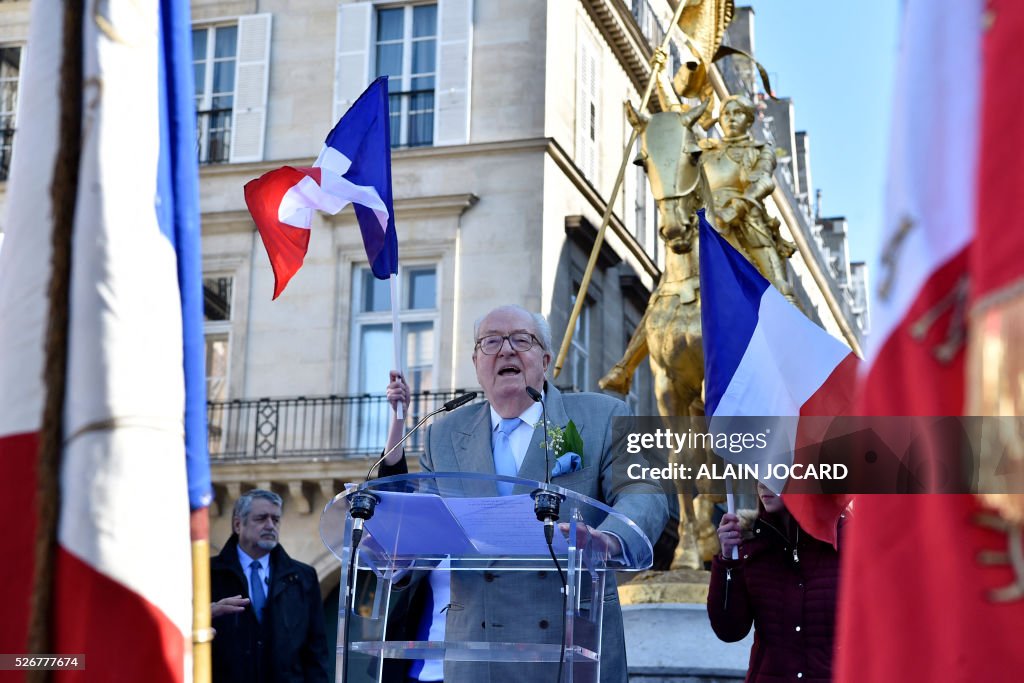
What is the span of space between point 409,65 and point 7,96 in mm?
6382

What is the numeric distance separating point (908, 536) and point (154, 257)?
1.58 metres

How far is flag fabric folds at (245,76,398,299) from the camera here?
5.76m

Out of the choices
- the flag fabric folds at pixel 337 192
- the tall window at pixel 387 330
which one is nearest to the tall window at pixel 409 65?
the tall window at pixel 387 330

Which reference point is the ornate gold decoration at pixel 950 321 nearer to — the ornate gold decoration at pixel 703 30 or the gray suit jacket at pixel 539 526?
the gray suit jacket at pixel 539 526

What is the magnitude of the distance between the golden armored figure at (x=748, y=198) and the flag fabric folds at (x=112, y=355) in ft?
24.4

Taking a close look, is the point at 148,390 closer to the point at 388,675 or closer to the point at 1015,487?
the point at 1015,487

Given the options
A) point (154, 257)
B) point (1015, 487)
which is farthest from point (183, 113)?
point (1015, 487)

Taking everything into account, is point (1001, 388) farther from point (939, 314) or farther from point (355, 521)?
point (355, 521)

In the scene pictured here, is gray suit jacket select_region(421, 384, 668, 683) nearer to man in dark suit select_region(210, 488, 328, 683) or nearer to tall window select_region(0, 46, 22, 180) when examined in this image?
man in dark suit select_region(210, 488, 328, 683)

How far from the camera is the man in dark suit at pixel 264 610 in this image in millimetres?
6668

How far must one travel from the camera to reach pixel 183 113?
304cm

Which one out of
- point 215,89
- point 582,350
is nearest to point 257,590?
point 582,350

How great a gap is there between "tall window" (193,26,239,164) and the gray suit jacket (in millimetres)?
18008

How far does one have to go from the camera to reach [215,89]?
22516 millimetres
